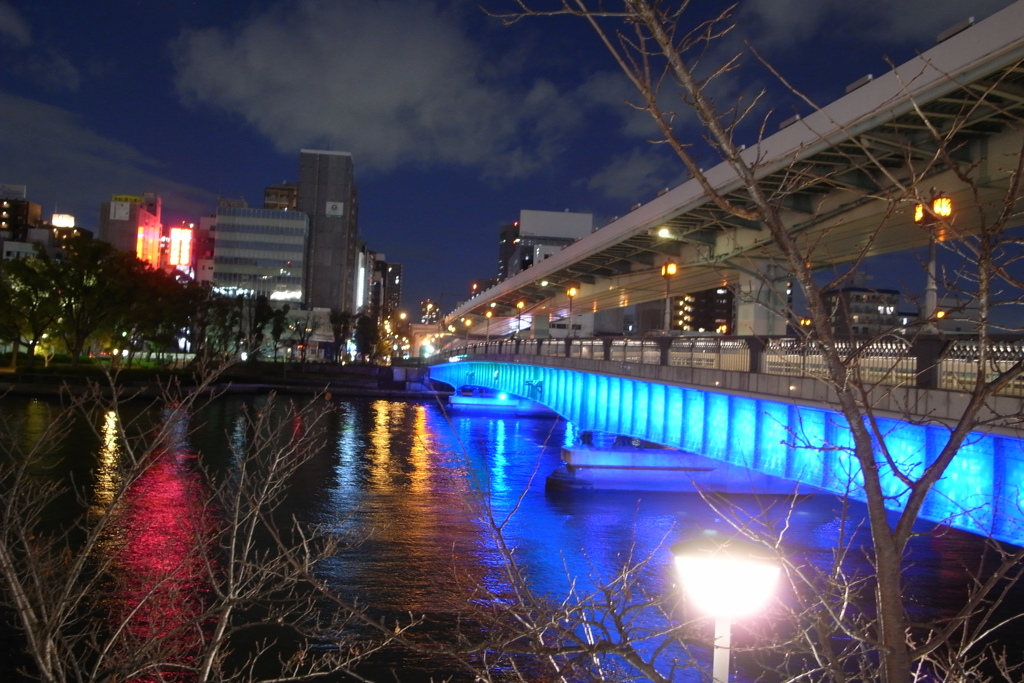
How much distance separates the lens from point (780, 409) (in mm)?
16016

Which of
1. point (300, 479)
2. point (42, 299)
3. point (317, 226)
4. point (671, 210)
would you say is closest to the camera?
point (671, 210)

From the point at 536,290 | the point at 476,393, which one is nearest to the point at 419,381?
the point at 476,393

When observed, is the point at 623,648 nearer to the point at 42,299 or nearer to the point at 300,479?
the point at 300,479

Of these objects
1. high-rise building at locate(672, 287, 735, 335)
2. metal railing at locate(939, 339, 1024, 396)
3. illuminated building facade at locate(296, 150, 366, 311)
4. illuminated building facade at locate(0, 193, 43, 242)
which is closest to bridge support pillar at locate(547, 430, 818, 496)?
metal railing at locate(939, 339, 1024, 396)

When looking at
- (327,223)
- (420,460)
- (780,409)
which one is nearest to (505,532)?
(780,409)

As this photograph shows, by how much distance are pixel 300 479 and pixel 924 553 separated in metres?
20.7

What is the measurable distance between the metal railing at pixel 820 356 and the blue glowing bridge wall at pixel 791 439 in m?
0.59

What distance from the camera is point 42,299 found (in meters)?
58.1

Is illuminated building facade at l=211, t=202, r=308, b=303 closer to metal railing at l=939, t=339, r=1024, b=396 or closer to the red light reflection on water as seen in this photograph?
the red light reflection on water

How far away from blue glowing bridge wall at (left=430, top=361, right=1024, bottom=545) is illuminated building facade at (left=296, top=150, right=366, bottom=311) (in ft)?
314

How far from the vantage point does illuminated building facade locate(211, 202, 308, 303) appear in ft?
365

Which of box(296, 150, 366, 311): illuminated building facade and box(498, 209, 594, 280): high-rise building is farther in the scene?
box(498, 209, 594, 280): high-rise building

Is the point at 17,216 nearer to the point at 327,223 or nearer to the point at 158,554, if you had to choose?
the point at 327,223

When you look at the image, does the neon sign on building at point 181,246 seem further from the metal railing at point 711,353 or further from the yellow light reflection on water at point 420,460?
the metal railing at point 711,353
